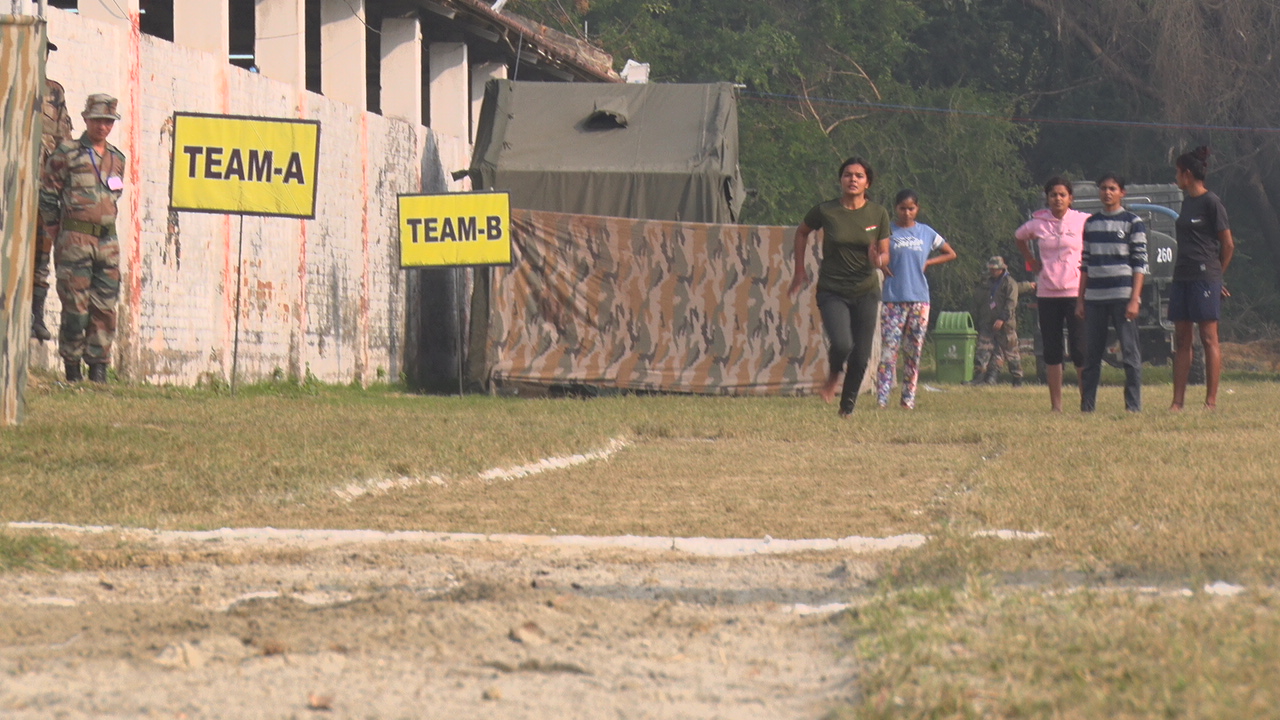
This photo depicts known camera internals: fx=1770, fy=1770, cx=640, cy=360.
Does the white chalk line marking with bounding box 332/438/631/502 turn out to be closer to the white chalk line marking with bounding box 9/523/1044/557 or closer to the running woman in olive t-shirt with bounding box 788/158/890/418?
the white chalk line marking with bounding box 9/523/1044/557

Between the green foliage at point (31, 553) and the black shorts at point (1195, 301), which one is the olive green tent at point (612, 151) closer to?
the black shorts at point (1195, 301)

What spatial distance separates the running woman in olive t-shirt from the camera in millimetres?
11453

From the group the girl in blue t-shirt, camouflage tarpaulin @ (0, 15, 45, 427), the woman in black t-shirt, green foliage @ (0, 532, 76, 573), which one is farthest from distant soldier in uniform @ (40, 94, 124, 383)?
the woman in black t-shirt

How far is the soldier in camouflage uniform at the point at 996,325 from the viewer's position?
2155 centimetres

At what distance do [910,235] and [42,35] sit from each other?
6.51 m

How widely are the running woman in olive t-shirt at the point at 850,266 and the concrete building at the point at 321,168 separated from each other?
4.43 metres

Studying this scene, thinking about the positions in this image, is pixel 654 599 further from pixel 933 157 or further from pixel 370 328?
pixel 933 157

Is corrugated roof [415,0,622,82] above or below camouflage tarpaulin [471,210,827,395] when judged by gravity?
above

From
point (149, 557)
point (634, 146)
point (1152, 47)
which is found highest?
point (1152, 47)

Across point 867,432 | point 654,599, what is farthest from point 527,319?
point 654,599

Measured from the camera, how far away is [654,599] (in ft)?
14.6

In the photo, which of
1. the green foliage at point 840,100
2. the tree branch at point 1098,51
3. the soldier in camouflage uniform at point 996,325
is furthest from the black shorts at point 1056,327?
the tree branch at point 1098,51

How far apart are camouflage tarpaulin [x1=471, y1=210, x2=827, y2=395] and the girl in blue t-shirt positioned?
11.3 feet

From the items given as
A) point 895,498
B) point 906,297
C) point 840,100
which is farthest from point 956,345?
point 895,498
